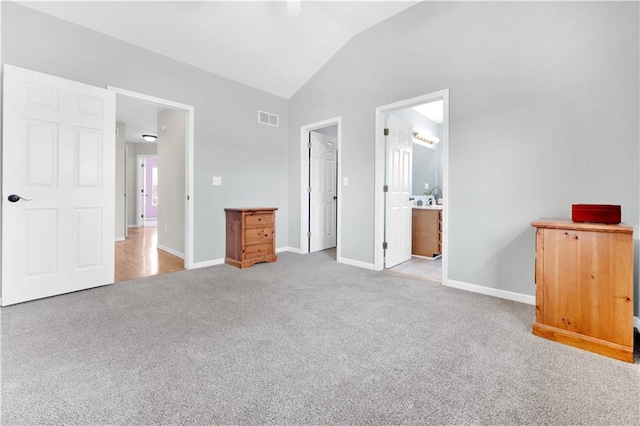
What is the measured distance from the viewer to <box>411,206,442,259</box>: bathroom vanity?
457 cm

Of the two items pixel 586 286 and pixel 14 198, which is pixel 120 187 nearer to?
pixel 14 198

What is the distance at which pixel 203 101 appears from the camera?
3.90 metres

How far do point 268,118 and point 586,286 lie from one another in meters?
4.30

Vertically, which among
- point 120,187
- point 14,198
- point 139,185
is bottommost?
point 14,198

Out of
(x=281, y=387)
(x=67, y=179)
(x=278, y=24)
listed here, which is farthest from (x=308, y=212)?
(x=281, y=387)

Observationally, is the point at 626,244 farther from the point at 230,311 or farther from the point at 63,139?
the point at 63,139

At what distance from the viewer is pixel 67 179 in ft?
9.05

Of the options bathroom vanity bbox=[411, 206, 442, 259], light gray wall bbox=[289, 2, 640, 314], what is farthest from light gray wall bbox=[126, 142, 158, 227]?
bathroom vanity bbox=[411, 206, 442, 259]

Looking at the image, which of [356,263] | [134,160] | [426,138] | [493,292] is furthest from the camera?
[134,160]

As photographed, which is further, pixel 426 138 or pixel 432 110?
pixel 426 138

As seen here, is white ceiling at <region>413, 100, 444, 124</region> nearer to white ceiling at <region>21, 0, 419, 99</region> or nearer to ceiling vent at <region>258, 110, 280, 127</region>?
white ceiling at <region>21, 0, 419, 99</region>

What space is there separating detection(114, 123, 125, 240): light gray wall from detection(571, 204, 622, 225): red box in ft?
23.6

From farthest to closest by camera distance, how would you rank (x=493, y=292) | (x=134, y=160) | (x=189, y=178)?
(x=134, y=160) → (x=189, y=178) → (x=493, y=292)

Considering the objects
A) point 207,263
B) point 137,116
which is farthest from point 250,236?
point 137,116
